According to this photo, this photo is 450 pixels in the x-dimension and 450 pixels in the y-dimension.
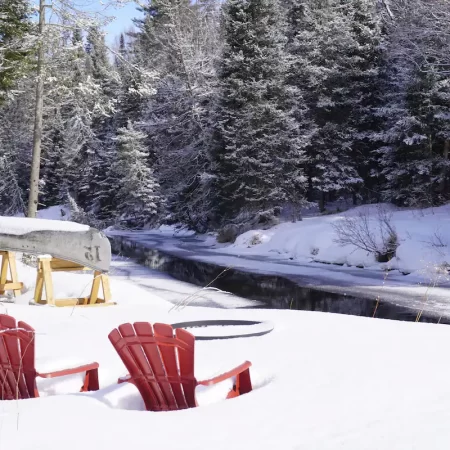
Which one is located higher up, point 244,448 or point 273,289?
point 244,448

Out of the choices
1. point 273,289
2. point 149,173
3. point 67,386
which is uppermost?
point 149,173

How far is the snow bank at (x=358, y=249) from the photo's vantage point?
644 inches

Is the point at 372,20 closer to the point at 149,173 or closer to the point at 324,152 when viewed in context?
the point at 324,152

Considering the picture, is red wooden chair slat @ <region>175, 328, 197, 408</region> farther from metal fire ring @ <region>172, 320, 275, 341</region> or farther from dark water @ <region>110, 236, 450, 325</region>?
dark water @ <region>110, 236, 450, 325</region>

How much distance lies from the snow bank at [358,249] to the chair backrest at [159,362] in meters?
11.9

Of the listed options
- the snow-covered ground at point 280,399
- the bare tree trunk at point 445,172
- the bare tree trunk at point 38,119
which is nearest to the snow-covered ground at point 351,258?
the bare tree trunk at point 445,172

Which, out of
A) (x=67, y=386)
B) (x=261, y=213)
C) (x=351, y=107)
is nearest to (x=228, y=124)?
(x=261, y=213)

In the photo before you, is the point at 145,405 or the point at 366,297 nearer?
the point at 145,405

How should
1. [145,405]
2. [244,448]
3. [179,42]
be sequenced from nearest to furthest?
[244,448] < [145,405] < [179,42]

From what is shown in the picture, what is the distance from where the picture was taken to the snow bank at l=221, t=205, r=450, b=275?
1636cm

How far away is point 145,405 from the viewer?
10.7 feet

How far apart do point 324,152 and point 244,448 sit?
24672 millimetres

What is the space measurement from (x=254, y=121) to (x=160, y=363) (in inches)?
864

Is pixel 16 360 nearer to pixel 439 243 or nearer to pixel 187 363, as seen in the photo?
pixel 187 363
